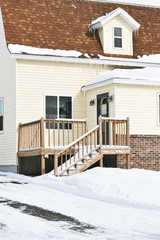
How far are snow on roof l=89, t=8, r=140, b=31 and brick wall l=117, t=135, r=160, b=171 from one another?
6.81 meters

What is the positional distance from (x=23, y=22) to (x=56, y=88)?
353 centimetres

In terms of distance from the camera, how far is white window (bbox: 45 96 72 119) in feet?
79.6

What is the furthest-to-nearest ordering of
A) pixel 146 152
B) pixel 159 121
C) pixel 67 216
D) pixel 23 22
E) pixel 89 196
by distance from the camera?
pixel 23 22, pixel 159 121, pixel 146 152, pixel 89 196, pixel 67 216

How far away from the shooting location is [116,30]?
26.5 metres

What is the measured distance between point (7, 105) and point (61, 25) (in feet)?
15.6

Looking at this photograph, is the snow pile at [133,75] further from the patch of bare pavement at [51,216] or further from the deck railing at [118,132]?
the patch of bare pavement at [51,216]

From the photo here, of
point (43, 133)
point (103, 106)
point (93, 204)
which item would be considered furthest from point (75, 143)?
point (93, 204)

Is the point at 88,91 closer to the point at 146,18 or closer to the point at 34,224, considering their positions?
the point at 146,18

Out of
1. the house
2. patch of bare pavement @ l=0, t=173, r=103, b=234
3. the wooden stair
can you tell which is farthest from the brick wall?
patch of bare pavement @ l=0, t=173, r=103, b=234

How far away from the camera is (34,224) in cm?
1031

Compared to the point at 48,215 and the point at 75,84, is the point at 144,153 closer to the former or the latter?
the point at 75,84

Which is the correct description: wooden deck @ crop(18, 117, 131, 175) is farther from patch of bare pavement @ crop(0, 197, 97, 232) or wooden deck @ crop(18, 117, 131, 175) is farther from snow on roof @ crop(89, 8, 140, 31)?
patch of bare pavement @ crop(0, 197, 97, 232)

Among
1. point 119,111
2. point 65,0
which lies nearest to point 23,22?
point 65,0

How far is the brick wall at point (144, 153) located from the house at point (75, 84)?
0.04 metres
